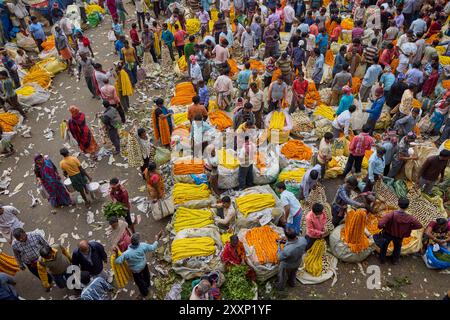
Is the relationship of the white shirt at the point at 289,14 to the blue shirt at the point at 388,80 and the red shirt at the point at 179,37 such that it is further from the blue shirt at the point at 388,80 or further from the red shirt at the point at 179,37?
the blue shirt at the point at 388,80

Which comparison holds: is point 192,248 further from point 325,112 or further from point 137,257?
point 325,112

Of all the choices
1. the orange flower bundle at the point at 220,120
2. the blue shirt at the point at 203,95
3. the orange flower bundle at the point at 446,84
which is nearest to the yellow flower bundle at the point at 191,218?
the orange flower bundle at the point at 220,120

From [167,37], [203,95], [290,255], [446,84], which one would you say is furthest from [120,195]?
[446,84]

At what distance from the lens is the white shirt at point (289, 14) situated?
13.4m

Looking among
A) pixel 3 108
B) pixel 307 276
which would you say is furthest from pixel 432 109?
pixel 3 108

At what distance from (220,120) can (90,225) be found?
14.3 ft

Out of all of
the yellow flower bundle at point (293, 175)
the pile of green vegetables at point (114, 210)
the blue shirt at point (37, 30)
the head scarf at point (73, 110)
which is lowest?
the yellow flower bundle at point (293, 175)

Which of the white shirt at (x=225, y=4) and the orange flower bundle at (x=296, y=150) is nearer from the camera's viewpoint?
the orange flower bundle at (x=296, y=150)

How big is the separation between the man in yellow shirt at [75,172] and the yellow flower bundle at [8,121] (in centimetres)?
418

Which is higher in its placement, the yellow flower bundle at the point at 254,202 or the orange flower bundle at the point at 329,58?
the orange flower bundle at the point at 329,58

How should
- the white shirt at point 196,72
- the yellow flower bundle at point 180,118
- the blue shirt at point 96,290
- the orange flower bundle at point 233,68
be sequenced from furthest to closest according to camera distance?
the orange flower bundle at point 233,68, the white shirt at point 196,72, the yellow flower bundle at point 180,118, the blue shirt at point 96,290

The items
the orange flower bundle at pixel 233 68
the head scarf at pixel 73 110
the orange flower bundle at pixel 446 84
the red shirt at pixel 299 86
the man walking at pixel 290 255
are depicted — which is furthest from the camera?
the orange flower bundle at pixel 233 68

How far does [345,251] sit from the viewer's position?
21.4 ft

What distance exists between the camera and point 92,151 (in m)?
9.36
